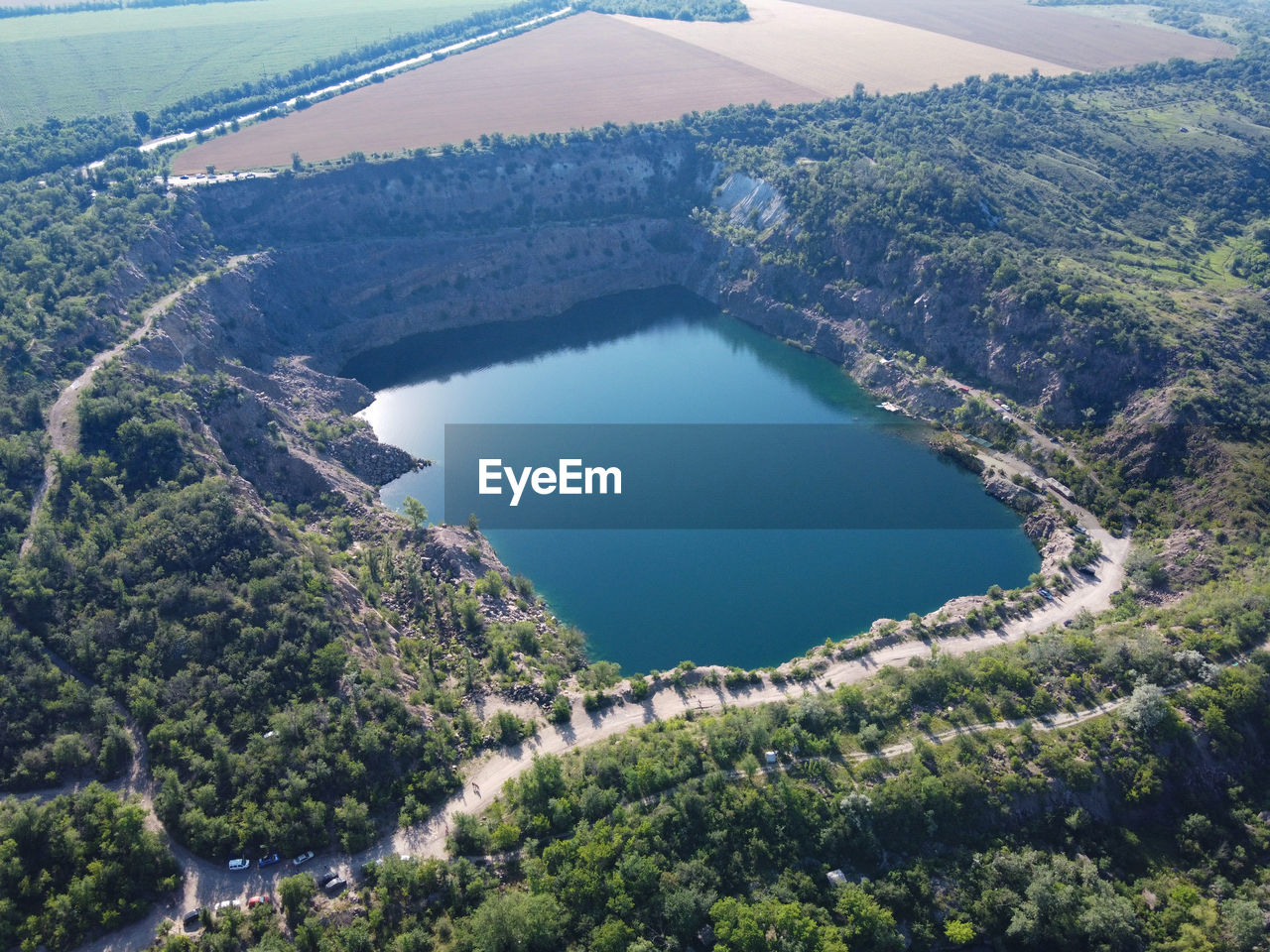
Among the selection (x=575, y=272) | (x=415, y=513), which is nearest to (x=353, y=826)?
(x=415, y=513)

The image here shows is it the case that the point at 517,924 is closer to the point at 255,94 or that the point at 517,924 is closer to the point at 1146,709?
the point at 1146,709

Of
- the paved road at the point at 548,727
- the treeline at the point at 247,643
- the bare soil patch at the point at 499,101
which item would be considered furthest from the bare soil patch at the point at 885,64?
the treeline at the point at 247,643

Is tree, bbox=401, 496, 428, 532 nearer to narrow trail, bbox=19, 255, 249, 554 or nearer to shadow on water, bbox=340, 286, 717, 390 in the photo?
narrow trail, bbox=19, 255, 249, 554

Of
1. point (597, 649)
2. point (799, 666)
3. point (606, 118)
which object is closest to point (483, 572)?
point (597, 649)

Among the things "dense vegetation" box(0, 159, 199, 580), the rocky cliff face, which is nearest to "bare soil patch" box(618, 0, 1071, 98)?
the rocky cliff face
